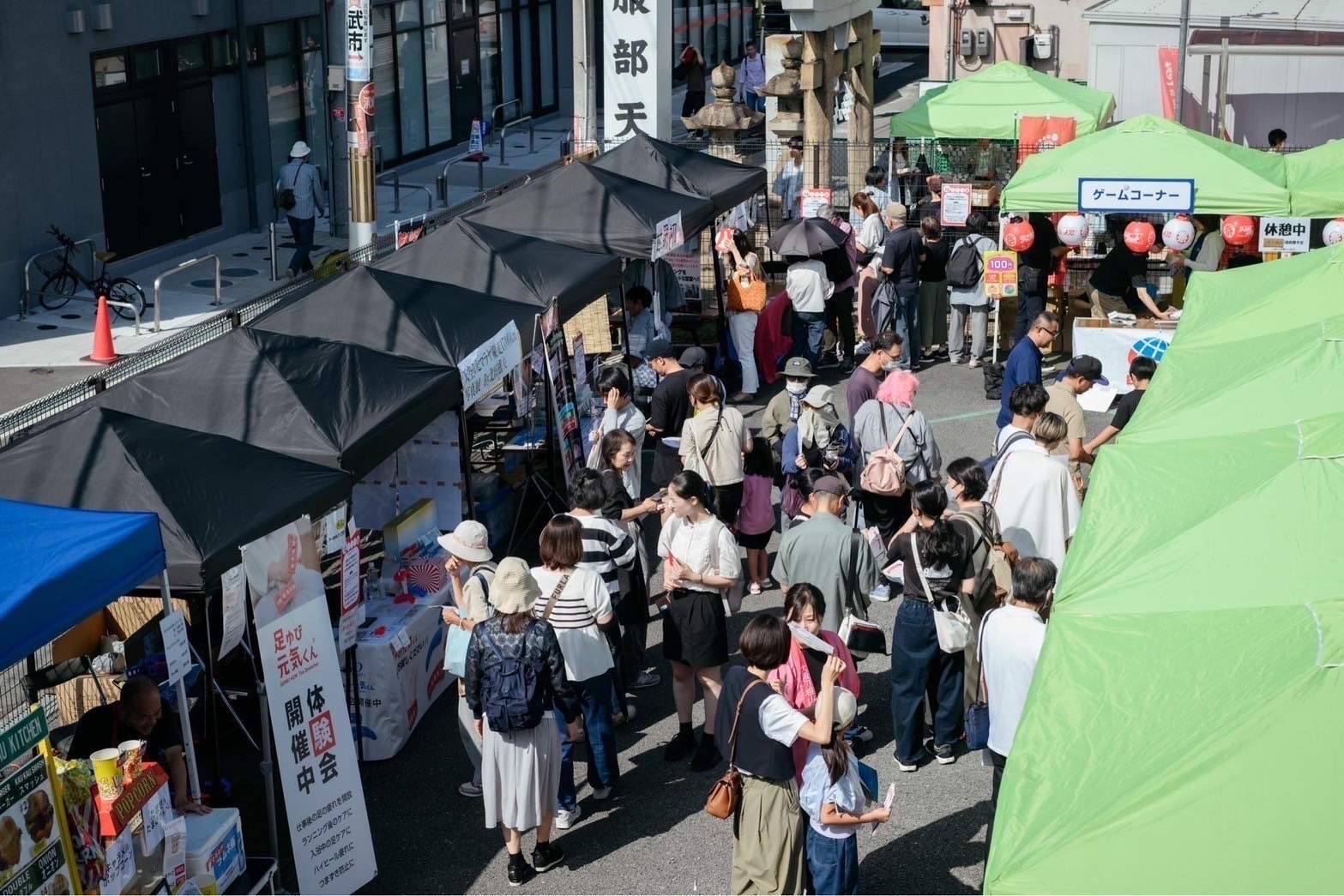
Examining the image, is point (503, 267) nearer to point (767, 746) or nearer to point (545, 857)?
point (545, 857)

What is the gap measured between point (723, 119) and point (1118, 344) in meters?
6.66

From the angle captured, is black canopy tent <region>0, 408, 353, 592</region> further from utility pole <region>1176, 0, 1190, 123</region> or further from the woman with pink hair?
utility pole <region>1176, 0, 1190, 123</region>

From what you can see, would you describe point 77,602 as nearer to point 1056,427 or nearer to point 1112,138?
point 1056,427

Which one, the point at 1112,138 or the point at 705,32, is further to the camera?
the point at 705,32

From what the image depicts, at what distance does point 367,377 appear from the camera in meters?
9.33

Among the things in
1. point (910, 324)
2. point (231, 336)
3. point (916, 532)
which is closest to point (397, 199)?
point (910, 324)

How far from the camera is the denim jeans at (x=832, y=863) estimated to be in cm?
652

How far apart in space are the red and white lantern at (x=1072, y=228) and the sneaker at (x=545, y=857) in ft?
32.8

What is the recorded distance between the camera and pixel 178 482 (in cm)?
737

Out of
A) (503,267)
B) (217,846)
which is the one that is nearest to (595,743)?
(217,846)

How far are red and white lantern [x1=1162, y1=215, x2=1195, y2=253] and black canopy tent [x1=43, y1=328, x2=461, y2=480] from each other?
8702mm

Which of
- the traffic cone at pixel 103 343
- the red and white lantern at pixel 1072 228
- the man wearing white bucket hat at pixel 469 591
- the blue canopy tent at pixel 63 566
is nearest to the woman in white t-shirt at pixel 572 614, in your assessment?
the man wearing white bucket hat at pixel 469 591

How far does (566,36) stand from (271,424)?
2704 cm

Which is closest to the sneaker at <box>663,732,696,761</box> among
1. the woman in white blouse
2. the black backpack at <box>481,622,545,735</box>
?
the woman in white blouse
